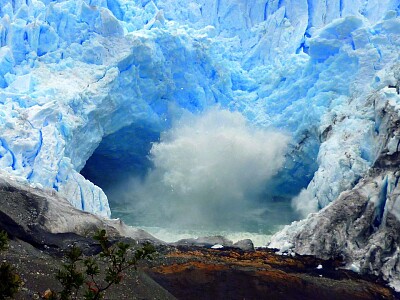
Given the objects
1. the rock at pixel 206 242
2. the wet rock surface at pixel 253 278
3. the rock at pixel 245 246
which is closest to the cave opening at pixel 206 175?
the rock at pixel 206 242

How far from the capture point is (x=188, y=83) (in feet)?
49.5

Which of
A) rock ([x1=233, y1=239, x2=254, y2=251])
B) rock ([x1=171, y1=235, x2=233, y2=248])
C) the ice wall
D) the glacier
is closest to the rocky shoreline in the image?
rock ([x1=233, y1=239, x2=254, y2=251])

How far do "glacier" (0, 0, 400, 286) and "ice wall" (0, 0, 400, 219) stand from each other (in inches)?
1.4

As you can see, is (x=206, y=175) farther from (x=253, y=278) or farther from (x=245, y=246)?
(x=253, y=278)

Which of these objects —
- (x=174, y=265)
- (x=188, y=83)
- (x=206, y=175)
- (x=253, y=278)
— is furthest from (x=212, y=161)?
(x=253, y=278)

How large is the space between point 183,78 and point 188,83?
0.77 ft

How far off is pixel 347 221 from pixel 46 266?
674cm

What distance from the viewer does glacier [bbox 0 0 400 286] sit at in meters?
11.8

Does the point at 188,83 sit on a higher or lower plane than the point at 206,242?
higher

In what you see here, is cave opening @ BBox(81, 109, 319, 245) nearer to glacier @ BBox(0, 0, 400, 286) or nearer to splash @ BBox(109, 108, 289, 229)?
splash @ BBox(109, 108, 289, 229)

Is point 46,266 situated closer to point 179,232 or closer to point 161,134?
point 179,232

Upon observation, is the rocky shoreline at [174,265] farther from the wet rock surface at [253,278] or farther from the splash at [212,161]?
the splash at [212,161]

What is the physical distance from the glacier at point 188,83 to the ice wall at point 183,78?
0.04 metres

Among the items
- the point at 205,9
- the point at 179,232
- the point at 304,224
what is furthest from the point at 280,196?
the point at 205,9
